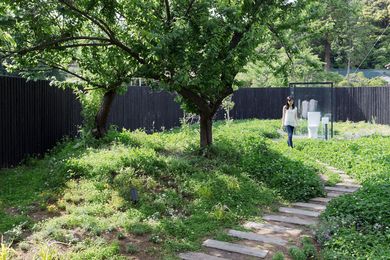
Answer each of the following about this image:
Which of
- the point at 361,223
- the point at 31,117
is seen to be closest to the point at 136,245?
the point at 361,223

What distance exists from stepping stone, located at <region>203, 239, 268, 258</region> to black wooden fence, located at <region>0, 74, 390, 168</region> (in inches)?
184

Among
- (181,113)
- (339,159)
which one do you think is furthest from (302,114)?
(181,113)

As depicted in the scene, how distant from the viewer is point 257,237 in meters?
5.23

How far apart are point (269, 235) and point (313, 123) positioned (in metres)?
8.74

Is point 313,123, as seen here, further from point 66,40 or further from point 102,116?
point 66,40

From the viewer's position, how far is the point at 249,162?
8.23m

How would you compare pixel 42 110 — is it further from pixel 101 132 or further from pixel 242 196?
pixel 242 196

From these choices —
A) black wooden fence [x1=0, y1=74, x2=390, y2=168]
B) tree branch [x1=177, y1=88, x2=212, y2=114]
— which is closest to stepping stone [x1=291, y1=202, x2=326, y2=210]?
tree branch [x1=177, y1=88, x2=212, y2=114]

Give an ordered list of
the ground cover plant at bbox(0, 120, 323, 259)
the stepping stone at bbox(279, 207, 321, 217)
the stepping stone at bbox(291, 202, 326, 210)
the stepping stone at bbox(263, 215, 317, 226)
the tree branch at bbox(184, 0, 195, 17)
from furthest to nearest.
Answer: the tree branch at bbox(184, 0, 195, 17)
the stepping stone at bbox(291, 202, 326, 210)
the stepping stone at bbox(279, 207, 321, 217)
the stepping stone at bbox(263, 215, 317, 226)
the ground cover plant at bbox(0, 120, 323, 259)

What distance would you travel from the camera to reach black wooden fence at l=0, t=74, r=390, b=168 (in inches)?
346

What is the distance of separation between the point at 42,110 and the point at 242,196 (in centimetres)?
573

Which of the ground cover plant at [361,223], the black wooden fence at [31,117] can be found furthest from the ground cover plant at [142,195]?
the ground cover plant at [361,223]

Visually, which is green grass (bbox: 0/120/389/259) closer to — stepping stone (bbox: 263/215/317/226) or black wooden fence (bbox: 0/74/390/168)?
stepping stone (bbox: 263/215/317/226)

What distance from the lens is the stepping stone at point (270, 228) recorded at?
547 cm
